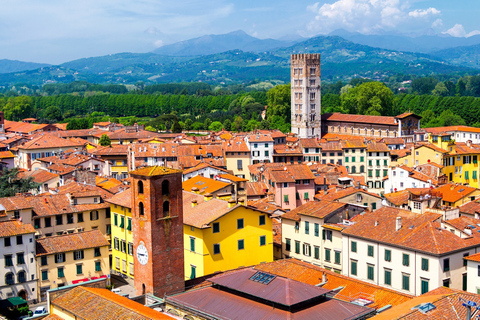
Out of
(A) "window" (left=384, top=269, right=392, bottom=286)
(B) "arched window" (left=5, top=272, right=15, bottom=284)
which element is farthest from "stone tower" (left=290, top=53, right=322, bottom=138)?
(B) "arched window" (left=5, top=272, right=15, bottom=284)

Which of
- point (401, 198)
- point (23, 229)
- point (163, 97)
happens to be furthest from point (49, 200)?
point (163, 97)

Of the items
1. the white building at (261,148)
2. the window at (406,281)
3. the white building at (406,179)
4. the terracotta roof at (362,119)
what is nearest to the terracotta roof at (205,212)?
the window at (406,281)

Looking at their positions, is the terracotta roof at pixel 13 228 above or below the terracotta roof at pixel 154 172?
below

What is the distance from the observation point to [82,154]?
80500 millimetres

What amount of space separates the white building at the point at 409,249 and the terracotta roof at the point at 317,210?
84.8 inches

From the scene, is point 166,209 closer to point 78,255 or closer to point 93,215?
point 78,255

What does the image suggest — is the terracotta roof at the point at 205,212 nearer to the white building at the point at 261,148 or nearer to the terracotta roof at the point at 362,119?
the white building at the point at 261,148

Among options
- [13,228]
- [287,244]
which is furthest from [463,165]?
[13,228]

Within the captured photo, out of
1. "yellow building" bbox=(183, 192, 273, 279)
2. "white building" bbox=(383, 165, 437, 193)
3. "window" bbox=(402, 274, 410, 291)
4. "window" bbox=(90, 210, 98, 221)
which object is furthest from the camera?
"white building" bbox=(383, 165, 437, 193)

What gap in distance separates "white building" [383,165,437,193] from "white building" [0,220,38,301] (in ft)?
108

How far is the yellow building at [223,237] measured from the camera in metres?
38.5

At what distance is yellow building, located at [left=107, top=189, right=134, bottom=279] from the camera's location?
4366 cm

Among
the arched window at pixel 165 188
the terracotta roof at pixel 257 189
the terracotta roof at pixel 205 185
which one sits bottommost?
the terracotta roof at pixel 257 189

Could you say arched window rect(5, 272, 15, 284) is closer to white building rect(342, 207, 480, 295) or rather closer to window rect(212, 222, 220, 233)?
window rect(212, 222, 220, 233)
